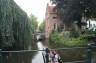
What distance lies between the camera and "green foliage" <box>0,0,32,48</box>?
10.0 meters

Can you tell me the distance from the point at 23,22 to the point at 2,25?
2.65 meters

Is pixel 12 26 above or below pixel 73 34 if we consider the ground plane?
above

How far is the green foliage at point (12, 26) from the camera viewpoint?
1003 cm

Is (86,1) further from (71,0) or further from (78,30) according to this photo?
(78,30)

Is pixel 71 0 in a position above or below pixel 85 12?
above

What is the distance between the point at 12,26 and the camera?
11266 mm

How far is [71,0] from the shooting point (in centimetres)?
1798

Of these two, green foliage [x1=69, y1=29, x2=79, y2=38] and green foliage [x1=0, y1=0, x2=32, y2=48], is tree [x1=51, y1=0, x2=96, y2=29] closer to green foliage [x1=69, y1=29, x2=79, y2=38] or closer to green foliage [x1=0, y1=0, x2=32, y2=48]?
green foliage [x1=69, y1=29, x2=79, y2=38]

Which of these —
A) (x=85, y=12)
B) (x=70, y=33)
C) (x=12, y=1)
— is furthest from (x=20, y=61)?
(x=70, y=33)

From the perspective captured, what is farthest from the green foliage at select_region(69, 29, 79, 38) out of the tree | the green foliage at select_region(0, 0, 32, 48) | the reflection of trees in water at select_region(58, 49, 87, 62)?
the green foliage at select_region(0, 0, 32, 48)

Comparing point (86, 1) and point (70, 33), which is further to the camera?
point (70, 33)

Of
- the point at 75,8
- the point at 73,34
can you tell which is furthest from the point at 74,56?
the point at 73,34

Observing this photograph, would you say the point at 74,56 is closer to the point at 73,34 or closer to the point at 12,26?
the point at 12,26

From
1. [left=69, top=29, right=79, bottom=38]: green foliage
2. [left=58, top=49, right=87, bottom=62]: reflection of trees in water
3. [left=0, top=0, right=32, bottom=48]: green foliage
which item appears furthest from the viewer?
[left=69, top=29, right=79, bottom=38]: green foliage
